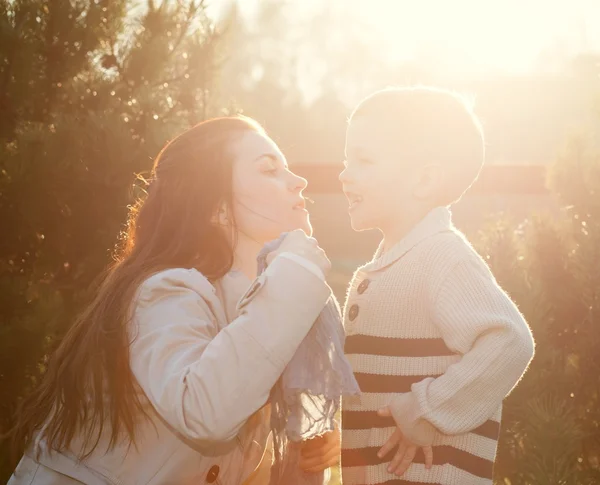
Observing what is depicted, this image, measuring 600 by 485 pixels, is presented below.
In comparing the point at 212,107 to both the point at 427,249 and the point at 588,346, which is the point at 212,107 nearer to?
the point at 427,249

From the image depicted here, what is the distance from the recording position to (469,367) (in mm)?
2314

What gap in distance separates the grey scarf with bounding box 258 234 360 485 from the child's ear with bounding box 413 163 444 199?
815mm

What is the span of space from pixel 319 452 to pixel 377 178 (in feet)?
3.58

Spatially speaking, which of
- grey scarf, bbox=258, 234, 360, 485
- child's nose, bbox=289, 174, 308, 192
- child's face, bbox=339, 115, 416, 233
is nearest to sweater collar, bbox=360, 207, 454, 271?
child's face, bbox=339, 115, 416, 233

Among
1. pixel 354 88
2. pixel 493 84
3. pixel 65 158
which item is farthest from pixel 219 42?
pixel 354 88

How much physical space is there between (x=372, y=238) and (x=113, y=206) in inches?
319

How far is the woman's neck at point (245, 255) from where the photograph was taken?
261cm

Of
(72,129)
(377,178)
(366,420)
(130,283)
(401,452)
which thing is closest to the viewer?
(130,283)

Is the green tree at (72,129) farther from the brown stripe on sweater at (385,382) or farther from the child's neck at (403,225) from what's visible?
the brown stripe on sweater at (385,382)

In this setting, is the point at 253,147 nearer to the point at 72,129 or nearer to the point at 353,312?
the point at 353,312

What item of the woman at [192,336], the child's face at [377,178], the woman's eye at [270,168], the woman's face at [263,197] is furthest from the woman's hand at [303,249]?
the child's face at [377,178]

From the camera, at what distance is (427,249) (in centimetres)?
256

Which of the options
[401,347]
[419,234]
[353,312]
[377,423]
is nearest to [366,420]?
[377,423]

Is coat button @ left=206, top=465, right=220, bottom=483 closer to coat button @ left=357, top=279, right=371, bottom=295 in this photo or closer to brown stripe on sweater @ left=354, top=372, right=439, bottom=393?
brown stripe on sweater @ left=354, top=372, right=439, bottom=393
